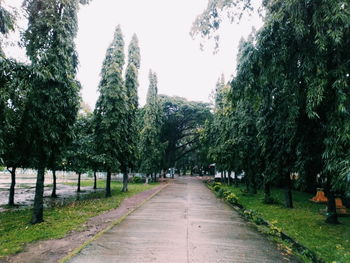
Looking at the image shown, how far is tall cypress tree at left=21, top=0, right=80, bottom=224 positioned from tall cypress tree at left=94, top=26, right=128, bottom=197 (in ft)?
30.7

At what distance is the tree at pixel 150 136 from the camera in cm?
3584

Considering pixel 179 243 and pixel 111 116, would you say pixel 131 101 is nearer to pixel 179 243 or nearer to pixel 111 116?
pixel 111 116

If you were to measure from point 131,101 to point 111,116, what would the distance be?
4.22 meters

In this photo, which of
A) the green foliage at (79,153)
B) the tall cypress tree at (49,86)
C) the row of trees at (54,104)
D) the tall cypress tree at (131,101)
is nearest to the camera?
the row of trees at (54,104)

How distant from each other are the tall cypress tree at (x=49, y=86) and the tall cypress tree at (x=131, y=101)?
11837 mm

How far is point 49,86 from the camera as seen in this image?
9773mm

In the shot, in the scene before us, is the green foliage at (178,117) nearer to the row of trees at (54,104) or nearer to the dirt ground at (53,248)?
the row of trees at (54,104)

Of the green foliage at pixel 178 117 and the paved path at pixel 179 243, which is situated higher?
the green foliage at pixel 178 117

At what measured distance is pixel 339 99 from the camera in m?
6.12

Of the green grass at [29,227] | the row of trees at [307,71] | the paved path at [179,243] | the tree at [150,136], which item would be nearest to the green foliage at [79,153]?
the green grass at [29,227]

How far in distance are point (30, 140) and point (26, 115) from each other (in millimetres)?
882

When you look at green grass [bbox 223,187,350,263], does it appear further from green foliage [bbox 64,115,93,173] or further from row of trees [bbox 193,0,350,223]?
green foliage [bbox 64,115,93,173]

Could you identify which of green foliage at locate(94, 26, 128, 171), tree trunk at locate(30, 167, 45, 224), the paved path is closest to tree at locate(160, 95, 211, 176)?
green foliage at locate(94, 26, 128, 171)

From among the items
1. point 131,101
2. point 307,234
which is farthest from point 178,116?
point 307,234
